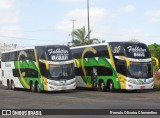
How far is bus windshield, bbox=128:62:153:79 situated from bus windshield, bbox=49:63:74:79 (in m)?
4.32

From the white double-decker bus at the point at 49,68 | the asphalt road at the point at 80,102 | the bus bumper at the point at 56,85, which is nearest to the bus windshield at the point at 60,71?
the white double-decker bus at the point at 49,68

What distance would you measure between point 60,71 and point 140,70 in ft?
18.4

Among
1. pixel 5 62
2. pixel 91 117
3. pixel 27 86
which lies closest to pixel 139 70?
pixel 27 86

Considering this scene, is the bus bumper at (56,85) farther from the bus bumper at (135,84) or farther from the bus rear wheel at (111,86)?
the bus bumper at (135,84)

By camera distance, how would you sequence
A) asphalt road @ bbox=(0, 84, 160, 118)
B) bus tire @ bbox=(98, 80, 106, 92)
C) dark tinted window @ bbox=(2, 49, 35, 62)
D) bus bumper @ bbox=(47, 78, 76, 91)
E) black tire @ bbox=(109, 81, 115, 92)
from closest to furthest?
asphalt road @ bbox=(0, 84, 160, 118) < bus bumper @ bbox=(47, 78, 76, 91) < black tire @ bbox=(109, 81, 115, 92) < dark tinted window @ bbox=(2, 49, 35, 62) < bus tire @ bbox=(98, 80, 106, 92)

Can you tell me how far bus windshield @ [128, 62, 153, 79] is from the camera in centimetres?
2973

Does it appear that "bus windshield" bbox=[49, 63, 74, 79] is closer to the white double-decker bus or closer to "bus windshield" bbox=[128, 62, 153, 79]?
the white double-decker bus

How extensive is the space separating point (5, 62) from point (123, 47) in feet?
42.7


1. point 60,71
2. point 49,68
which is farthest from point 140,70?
point 49,68

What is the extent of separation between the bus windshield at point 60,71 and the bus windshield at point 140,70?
4319 millimetres

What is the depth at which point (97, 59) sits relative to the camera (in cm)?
3228

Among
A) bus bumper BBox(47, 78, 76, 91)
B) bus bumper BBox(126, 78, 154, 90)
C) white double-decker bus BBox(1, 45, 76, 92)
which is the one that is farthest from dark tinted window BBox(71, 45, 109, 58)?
bus bumper BBox(47, 78, 76, 91)

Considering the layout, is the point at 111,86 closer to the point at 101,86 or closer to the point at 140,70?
the point at 101,86

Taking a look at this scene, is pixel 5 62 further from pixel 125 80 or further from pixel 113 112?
pixel 113 112
